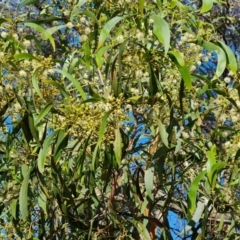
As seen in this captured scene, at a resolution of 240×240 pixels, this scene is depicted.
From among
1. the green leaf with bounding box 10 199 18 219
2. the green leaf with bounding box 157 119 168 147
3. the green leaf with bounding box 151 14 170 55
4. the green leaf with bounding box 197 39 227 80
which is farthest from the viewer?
the green leaf with bounding box 10 199 18 219

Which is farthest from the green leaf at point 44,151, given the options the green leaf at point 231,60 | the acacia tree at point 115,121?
the green leaf at point 231,60

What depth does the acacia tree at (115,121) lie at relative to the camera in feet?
5.24

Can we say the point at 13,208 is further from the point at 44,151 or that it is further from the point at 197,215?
the point at 197,215

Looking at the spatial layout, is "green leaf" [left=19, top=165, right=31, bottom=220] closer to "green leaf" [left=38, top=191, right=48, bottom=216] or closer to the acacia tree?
the acacia tree

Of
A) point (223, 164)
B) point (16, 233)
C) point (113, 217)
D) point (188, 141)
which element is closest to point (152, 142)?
point (188, 141)

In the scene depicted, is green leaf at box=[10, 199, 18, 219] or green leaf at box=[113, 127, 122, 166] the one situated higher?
green leaf at box=[113, 127, 122, 166]

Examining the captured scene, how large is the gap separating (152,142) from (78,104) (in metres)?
0.38

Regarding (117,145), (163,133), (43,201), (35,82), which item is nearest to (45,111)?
(35,82)

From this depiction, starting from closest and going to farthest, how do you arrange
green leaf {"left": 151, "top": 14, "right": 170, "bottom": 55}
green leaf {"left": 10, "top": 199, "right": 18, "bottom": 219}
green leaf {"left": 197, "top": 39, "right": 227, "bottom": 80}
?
1. green leaf {"left": 151, "top": 14, "right": 170, "bottom": 55}
2. green leaf {"left": 197, "top": 39, "right": 227, "bottom": 80}
3. green leaf {"left": 10, "top": 199, "right": 18, "bottom": 219}

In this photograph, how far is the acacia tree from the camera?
5.24ft

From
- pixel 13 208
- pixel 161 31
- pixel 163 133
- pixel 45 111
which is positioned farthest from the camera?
pixel 13 208

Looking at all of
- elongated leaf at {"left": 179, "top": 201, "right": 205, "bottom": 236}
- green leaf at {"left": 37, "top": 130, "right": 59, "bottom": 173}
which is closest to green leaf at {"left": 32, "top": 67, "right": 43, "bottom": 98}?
green leaf at {"left": 37, "top": 130, "right": 59, "bottom": 173}

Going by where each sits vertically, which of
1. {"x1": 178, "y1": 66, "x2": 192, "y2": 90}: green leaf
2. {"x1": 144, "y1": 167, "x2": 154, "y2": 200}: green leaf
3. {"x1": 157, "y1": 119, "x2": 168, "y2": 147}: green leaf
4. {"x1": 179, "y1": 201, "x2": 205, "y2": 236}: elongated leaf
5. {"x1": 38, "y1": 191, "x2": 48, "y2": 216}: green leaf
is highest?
{"x1": 178, "y1": 66, "x2": 192, "y2": 90}: green leaf

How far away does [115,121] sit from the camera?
5.31 feet
